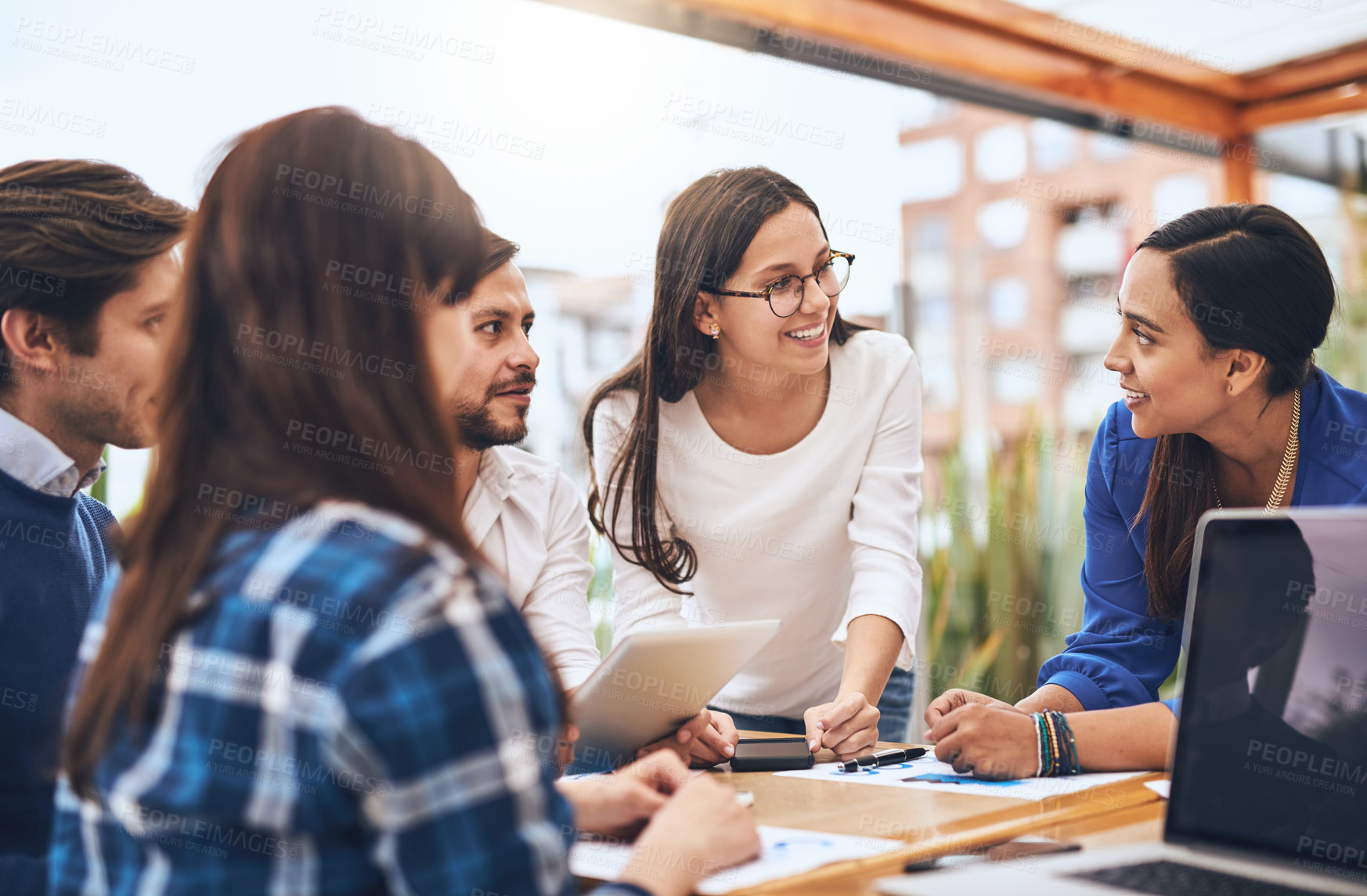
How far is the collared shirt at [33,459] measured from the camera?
1486mm

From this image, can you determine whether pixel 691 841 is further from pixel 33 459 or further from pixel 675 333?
pixel 675 333

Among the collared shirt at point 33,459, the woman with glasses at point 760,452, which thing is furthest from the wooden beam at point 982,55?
the collared shirt at point 33,459

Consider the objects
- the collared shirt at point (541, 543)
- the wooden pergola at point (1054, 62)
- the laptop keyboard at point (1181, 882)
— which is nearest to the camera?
the laptop keyboard at point (1181, 882)

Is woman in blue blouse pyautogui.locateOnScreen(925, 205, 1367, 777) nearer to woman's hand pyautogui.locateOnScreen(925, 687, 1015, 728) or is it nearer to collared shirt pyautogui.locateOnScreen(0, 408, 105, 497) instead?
woman's hand pyautogui.locateOnScreen(925, 687, 1015, 728)

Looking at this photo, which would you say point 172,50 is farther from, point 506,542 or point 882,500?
point 882,500

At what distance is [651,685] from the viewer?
4.94ft

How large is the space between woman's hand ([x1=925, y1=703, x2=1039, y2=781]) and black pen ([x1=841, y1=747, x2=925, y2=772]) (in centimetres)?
15

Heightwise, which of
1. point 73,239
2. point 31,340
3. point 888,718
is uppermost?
Result: point 73,239

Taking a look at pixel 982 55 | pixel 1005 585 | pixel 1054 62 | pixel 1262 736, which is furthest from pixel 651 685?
pixel 1054 62

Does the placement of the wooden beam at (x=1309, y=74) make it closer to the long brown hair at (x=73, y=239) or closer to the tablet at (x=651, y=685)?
the tablet at (x=651, y=685)

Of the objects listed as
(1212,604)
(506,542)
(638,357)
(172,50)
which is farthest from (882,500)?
(172,50)

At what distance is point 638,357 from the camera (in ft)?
7.70

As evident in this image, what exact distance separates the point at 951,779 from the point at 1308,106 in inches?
177

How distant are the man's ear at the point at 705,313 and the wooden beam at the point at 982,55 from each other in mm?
1405
